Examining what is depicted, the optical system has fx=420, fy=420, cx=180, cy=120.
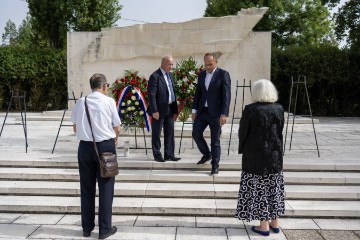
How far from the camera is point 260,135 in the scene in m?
4.73

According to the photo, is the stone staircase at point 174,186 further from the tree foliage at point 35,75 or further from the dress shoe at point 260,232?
the tree foliage at point 35,75

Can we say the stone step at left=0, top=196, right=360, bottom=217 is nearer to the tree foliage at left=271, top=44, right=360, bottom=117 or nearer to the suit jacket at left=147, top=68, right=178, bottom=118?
the suit jacket at left=147, top=68, right=178, bottom=118

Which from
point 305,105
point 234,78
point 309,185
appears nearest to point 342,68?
point 305,105

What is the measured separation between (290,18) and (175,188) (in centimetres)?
2369

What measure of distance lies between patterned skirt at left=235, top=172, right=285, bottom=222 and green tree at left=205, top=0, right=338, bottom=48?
76.4ft

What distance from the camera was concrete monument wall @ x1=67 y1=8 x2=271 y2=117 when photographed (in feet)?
51.0

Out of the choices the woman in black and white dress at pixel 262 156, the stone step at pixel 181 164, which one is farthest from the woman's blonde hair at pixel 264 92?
the stone step at pixel 181 164

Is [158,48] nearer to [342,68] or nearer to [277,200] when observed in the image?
[342,68]

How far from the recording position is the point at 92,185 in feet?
15.7

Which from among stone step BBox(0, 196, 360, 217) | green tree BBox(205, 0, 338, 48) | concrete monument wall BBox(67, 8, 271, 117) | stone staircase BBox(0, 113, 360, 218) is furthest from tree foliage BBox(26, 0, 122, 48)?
stone step BBox(0, 196, 360, 217)

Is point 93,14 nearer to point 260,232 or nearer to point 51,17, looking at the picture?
point 51,17

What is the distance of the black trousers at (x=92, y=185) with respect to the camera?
464cm

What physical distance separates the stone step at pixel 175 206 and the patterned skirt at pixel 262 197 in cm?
82

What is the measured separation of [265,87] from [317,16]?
Answer: 25607 mm
